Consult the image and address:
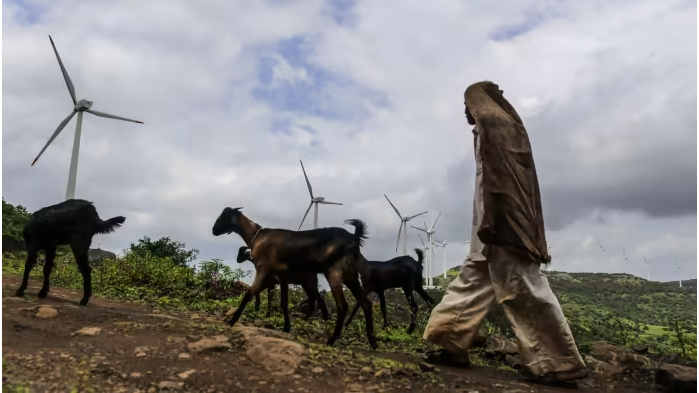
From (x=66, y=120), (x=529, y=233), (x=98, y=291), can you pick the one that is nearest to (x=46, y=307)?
(x=98, y=291)

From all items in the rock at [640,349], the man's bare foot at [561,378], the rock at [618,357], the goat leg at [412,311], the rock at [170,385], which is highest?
the goat leg at [412,311]

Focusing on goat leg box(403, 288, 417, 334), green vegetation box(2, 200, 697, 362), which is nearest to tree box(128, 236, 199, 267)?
green vegetation box(2, 200, 697, 362)

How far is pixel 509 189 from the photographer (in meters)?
6.88

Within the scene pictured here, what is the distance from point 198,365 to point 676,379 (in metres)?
5.68

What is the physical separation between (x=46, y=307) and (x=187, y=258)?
1512cm

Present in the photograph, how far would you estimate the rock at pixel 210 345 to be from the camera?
6.17 m

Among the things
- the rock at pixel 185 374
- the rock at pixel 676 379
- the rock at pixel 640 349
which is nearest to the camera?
the rock at pixel 185 374

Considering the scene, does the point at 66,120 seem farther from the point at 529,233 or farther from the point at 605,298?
the point at 605,298

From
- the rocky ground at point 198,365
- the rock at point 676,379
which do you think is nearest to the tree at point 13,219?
the rocky ground at point 198,365

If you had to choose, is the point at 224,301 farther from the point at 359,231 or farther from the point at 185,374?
the point at 185,374

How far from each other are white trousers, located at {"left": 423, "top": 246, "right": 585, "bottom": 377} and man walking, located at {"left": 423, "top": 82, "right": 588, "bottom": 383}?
1cm

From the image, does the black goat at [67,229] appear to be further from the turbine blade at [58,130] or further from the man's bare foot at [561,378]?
the turbine blade at [58,130]

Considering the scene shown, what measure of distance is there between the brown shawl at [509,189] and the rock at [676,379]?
6.52 ft

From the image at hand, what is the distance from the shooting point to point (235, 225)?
911cm
